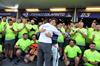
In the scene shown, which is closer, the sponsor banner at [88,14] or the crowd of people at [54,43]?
the crowd of people at [54,43]

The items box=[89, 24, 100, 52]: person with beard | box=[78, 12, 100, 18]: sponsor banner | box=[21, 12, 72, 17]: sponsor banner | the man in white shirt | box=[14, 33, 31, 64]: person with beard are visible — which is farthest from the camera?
box=[21, 12, 72, 17]: sponsor banner

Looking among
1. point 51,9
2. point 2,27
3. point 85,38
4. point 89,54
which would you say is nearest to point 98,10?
point 51,9

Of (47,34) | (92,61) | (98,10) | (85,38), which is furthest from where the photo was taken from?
(98,10)

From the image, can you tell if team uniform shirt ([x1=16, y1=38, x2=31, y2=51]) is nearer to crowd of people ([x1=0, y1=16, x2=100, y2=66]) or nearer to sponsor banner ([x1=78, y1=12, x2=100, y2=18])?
crowd of people ([x1=0, y1=16, x2=100, y2=66])

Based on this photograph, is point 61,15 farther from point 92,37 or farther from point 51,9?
point 92,37

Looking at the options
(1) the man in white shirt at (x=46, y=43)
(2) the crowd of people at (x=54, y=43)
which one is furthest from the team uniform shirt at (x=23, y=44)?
(1) the man in white shirt at (x=46, y=43)

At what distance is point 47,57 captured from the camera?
229cm

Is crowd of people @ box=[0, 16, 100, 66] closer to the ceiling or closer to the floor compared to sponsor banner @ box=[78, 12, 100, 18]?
closer to the floor

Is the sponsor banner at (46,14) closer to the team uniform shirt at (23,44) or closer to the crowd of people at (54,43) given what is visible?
the crowd of people at (54,43)

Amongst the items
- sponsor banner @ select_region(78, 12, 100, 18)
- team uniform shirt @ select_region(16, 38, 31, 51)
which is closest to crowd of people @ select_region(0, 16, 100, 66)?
team uniform shirt @ select_region(16, 38, 31, 51)

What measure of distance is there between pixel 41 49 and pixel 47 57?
0.24 meters

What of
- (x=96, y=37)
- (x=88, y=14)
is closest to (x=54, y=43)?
(x=96, y=37)

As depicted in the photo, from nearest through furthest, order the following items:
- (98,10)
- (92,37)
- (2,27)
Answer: (92,37) → (2,27) → (98,10)

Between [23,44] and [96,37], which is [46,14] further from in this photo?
[96,37]
